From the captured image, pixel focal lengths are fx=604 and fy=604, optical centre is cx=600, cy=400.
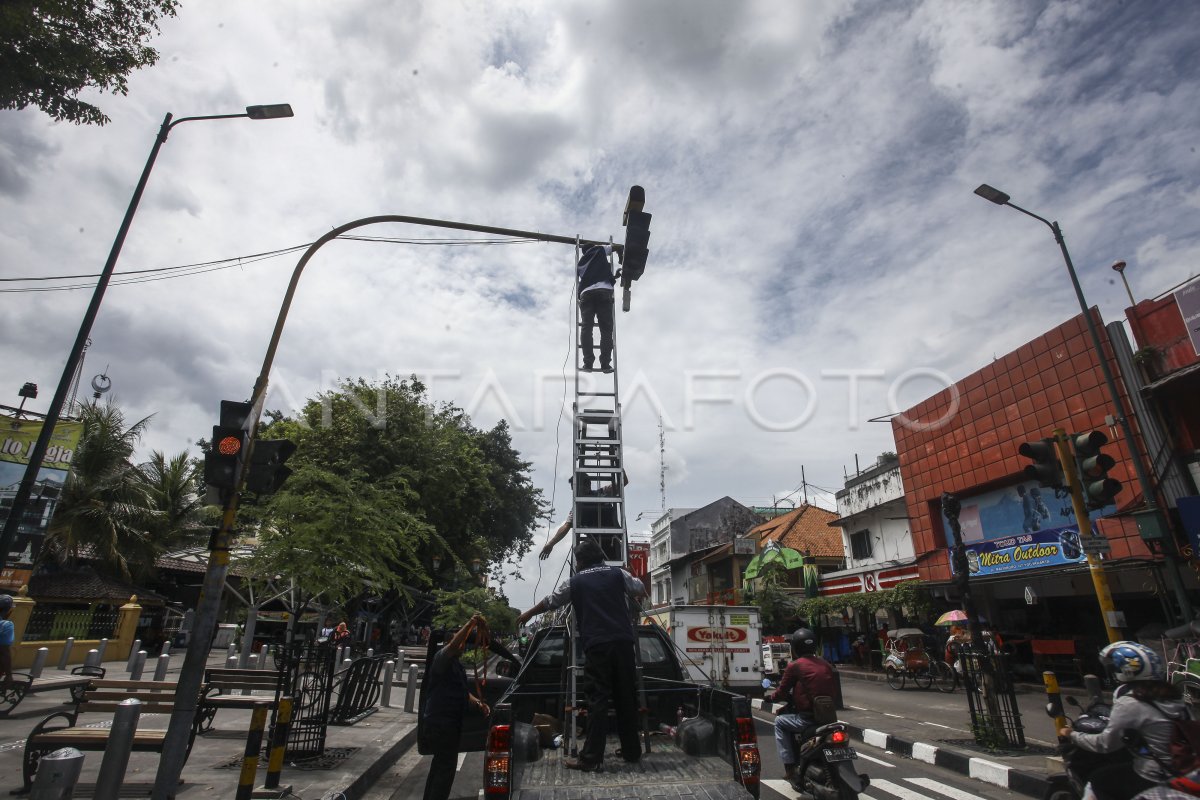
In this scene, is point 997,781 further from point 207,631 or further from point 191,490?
point 191,490

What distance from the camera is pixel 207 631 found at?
5.29m

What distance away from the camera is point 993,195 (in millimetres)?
11070

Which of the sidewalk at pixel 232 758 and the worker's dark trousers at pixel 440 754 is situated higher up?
the worker's dark trousers at pixel 440 754

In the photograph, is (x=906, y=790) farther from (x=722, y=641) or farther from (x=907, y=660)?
(x=907, y=660)

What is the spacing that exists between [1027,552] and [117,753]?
18.5 m

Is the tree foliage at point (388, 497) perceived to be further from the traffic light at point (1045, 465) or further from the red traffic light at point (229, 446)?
the traffic light at point (1045, 465)

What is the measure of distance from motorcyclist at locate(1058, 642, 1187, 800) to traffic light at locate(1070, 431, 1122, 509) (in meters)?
3.65

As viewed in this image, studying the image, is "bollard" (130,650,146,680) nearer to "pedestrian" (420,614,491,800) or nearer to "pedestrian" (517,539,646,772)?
"pedestrian" (420,614,491,800)

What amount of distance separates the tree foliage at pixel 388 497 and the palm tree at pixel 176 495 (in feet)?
14.3

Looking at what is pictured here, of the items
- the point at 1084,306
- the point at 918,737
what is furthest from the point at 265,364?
the point at 1084,306

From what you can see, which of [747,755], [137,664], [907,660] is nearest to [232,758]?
[137,664]

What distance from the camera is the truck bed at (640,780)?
377 cm

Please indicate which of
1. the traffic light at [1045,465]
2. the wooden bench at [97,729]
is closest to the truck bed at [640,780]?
the wooden bench at [97,729]

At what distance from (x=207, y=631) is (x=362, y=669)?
15.8ft
